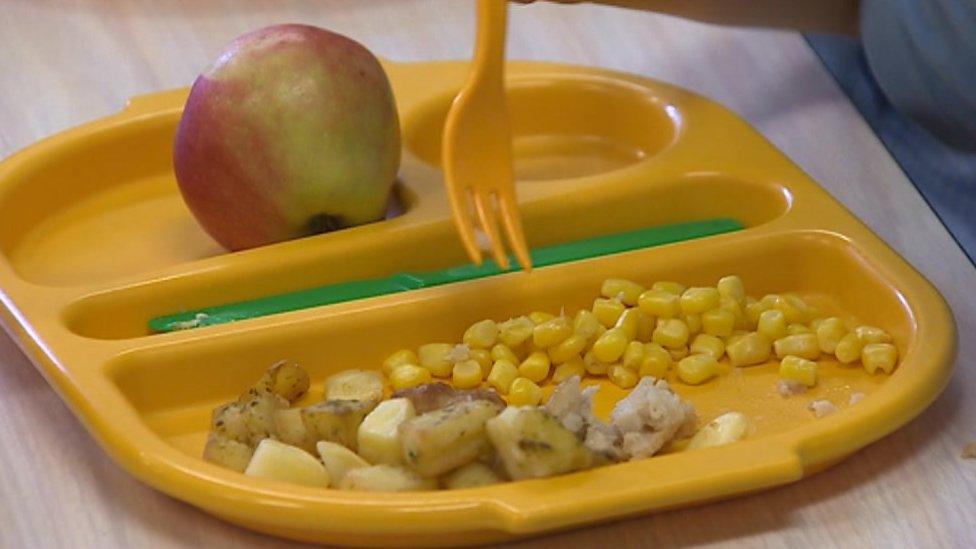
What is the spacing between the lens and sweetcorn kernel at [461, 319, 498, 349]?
40.1 inches

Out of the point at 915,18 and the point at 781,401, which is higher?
the point at 915,18

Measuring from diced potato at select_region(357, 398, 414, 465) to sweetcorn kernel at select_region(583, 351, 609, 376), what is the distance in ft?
0.58

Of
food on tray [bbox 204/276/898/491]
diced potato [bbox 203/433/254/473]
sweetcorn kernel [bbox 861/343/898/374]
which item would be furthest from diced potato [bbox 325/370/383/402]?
sweetcorn kernel [bbox 861/343/898/374]

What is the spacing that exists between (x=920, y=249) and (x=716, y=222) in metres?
0.15

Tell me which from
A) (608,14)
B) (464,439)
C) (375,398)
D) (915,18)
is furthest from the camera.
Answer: (608,14)

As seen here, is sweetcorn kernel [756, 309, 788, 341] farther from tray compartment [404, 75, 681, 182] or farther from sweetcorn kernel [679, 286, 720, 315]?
tray compartment [404, 75, 681, 182]

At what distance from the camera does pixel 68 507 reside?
0.88 meters

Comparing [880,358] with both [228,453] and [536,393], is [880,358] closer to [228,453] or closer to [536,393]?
[536,393]

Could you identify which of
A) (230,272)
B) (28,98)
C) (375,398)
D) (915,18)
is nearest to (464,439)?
(375,398)

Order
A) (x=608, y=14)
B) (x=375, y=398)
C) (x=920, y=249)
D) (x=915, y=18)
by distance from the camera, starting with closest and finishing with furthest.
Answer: (x=375, y=398), (x=920, y=249), (x=915, y=18), (x=608, y=14)

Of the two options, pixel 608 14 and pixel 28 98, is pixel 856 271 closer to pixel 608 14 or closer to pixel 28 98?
pixel 608 14

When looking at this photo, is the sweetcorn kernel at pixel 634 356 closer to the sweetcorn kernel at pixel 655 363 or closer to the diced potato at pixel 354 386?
the sweetcorn kernel at pixel 655 363

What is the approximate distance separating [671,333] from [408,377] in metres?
0.18

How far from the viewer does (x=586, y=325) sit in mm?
1020
